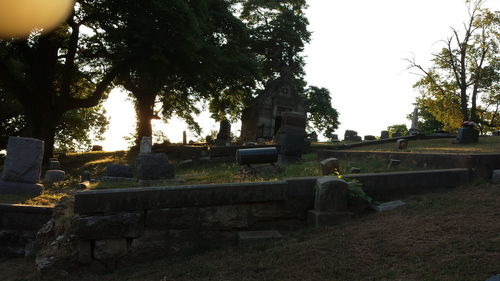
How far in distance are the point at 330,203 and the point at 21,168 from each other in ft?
29.9

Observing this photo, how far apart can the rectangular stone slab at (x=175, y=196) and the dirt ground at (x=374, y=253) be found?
710mm

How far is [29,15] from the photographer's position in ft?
53.5

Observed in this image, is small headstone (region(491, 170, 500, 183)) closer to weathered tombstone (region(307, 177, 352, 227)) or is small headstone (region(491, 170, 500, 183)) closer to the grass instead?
weathered tombstone (region(307, 177, 352, 227))

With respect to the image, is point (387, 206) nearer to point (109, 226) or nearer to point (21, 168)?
point (109, 226)

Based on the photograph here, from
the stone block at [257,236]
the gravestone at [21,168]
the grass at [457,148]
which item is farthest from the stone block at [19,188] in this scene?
the grass at [457,148]

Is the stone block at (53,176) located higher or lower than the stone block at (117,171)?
lower

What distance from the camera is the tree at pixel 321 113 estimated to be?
3572cm

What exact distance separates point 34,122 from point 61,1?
6.39m

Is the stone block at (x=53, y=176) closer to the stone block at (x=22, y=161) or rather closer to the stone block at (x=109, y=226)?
the stone block at (x=22, y=161)

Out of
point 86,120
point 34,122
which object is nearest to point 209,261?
point 34,122

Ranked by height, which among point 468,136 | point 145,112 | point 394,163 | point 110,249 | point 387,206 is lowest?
point 110,249

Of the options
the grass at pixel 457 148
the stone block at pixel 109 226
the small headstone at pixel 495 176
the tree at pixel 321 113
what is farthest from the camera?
the tree at pixel 321 113

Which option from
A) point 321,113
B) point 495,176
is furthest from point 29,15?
point 321,113

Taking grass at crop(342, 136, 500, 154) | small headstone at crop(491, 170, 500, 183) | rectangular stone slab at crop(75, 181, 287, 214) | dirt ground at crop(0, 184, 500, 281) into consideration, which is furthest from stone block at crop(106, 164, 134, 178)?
small headstone at crop(491, 170, 500, 183)
